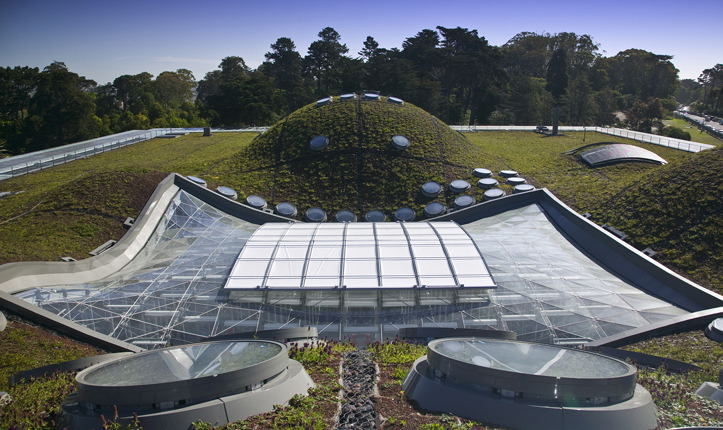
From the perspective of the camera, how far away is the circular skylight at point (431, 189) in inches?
1318

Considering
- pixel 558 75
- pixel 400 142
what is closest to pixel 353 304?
pixel 400 142

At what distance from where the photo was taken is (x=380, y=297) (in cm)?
2027

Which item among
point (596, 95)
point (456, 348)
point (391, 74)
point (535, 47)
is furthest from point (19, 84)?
point (535, 47)

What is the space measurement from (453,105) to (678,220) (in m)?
58.6

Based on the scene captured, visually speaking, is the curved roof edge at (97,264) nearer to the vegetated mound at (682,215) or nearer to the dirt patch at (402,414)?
the dirt patch at (402,414)

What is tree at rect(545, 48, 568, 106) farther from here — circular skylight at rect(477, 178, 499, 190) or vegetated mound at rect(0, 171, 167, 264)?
vegetated mound at rect(0, 171, 167, 264)

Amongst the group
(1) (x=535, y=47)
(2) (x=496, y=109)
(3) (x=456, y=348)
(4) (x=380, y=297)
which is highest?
(1) (x=535, y=47)

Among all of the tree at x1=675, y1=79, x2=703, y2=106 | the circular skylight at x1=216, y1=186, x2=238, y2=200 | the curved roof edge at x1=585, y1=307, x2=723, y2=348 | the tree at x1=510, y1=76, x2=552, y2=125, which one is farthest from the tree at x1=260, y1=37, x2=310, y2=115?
the tree at x1=675, y1=79, x2=703, y2=106

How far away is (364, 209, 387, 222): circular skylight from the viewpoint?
103ft

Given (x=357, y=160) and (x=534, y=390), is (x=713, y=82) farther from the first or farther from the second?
(x=534, y=390)

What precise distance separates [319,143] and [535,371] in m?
30.0

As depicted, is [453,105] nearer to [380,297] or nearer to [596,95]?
[596,95]

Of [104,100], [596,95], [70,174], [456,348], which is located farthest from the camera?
[104,100]

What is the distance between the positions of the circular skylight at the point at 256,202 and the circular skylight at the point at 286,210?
3.15 feet
